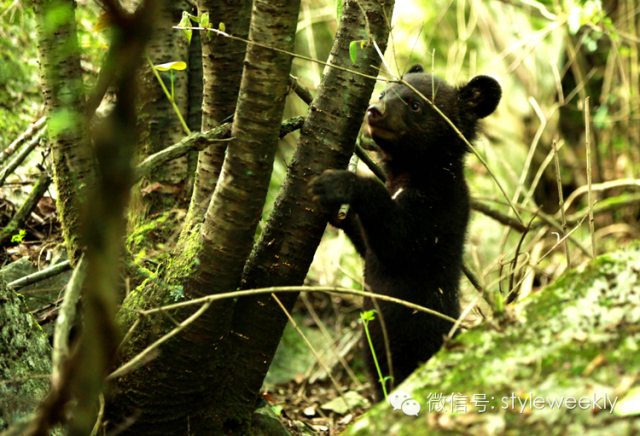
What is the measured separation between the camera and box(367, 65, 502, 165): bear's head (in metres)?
3.77

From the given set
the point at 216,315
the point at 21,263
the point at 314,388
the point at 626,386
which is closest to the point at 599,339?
the point at 626,386

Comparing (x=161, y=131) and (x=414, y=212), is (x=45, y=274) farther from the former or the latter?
(x=414, y=212)

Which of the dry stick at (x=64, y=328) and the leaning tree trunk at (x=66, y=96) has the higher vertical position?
the leaning tree trunk at (x=66, y=96)

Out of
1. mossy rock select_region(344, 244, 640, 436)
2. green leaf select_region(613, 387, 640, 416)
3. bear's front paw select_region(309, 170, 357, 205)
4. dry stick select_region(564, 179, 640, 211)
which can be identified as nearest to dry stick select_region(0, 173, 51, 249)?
bear's front paw select_region(309, 170, 357, 205)

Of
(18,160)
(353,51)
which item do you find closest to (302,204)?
(353,51)

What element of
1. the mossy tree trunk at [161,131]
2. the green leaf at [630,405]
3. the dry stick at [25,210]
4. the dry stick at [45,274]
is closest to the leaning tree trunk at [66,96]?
the dry stick at [45,274]

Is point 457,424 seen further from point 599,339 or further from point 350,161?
point 350,161

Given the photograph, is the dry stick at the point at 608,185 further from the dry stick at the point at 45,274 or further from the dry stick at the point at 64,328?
the dry stick at the point at 64,328

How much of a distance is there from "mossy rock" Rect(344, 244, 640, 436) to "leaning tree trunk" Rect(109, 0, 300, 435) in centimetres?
110

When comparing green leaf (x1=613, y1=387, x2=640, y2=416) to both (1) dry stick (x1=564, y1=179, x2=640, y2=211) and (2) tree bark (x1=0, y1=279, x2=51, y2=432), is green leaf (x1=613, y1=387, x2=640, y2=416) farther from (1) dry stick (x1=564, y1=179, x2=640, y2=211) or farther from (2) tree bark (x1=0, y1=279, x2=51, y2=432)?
(1) dry stick (x1=564, y1=179, x2=640, y2=211)

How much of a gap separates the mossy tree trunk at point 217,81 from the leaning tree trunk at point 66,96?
24.9 inches

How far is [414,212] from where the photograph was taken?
340 centimetres

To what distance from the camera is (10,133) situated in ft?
14.2

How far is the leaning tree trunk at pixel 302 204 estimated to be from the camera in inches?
109
